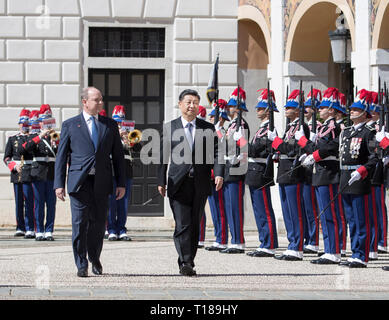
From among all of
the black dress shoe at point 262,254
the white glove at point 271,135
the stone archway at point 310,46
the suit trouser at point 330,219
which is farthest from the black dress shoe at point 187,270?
the stone archway at point 310,46

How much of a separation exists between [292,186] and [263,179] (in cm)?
48

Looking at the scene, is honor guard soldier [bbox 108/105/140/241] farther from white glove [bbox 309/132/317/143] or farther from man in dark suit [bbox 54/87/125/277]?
man in dark suit [bbox 54/87/125/277]

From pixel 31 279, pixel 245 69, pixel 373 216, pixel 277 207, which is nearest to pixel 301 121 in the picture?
pixel 373 216

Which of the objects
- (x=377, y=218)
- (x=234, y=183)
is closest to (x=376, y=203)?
(x=377, y=218)

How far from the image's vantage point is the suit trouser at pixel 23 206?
55.5ft

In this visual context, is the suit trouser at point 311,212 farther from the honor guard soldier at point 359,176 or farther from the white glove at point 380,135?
the white glove at point 380,135

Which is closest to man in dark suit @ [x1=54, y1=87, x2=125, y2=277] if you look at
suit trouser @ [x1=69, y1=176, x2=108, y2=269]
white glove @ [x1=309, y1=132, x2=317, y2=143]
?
suit trouser @ [x1=69, y1=176, x2=108, y2=269]

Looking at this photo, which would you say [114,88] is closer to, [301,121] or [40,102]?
[40,102]

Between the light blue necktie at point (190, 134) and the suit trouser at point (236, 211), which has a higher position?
the light blue necktie at point (190, 134)

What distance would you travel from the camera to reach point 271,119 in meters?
13.1

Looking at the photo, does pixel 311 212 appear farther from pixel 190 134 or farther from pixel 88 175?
pixel 88 175

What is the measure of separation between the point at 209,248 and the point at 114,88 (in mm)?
6177

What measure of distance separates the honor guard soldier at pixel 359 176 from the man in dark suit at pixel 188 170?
1.63 meters

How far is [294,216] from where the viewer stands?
12875 millimetres
